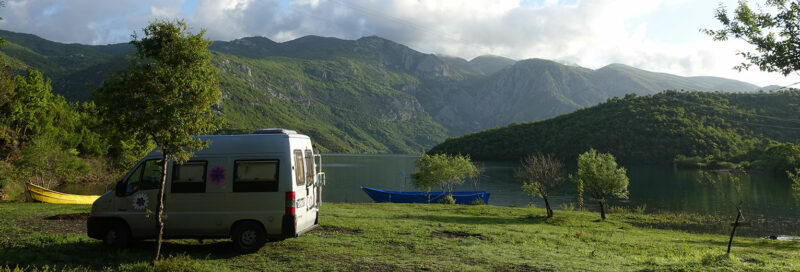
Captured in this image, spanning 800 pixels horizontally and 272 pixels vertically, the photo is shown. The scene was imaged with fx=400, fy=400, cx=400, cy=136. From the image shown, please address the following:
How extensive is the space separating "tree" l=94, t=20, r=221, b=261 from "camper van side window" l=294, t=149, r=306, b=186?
2333 millimetres

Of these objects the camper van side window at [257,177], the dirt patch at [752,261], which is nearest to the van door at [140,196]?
the camper van side window at [257,177]

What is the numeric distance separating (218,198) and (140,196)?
210cm

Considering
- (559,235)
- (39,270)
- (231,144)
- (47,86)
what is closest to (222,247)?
(231,144)

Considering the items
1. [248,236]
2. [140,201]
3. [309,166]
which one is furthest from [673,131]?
[140,201]

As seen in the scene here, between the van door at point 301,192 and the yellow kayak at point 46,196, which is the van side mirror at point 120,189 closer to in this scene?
the van door at point 301,192

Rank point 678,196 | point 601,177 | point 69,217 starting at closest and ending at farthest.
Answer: point 69,217
point 601,177
point 678,196

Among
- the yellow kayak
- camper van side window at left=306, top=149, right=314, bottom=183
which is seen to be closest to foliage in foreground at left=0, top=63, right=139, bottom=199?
the yellow kayak

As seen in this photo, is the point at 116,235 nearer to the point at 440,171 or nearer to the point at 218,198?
the point at 218,198

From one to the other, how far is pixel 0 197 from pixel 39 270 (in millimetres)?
24657

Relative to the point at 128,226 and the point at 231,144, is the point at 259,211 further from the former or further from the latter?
the point at 128,226

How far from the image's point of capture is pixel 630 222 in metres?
28.6

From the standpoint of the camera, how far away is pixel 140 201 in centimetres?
1037

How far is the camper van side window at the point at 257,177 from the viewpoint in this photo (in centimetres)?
1012

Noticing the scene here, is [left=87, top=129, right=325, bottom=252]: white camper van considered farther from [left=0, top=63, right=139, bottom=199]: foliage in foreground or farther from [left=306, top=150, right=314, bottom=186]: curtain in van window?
[left=0, top=63, right=139, bottom=199]: foliage in foreground
